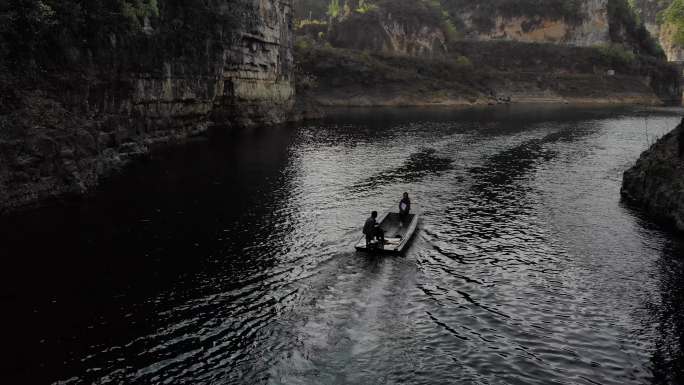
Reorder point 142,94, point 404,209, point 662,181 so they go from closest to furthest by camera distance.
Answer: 1. point 404,209
2. point 662,181
3. point 142,94

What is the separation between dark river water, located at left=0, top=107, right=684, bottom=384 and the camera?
17594 millimetres

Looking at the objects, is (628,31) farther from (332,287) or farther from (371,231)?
(332,287)

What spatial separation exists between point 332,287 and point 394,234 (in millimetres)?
8448

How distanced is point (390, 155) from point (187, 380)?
47.5 m

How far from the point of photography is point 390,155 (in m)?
61.2

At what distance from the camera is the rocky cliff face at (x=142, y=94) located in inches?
1421

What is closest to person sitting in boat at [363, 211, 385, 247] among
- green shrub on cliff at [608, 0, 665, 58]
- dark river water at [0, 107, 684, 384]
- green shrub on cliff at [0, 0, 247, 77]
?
dark river water at [0, 107, 684, 384]

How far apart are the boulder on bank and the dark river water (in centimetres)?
144

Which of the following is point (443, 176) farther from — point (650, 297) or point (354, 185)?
point (650, 297)

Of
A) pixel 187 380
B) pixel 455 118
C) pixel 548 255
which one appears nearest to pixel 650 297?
pixel 548 255

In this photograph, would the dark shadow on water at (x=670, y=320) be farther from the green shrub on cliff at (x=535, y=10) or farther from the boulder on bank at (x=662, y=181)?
the green shrub on cliff at (x=535, y=10)

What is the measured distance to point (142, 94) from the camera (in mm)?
58188

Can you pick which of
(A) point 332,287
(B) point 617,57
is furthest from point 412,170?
(B) point 617,57

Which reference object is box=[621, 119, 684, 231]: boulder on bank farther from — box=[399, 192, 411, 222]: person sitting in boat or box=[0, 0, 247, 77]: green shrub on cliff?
box=[0, 0, 247, 77]: green shrub on cliff
